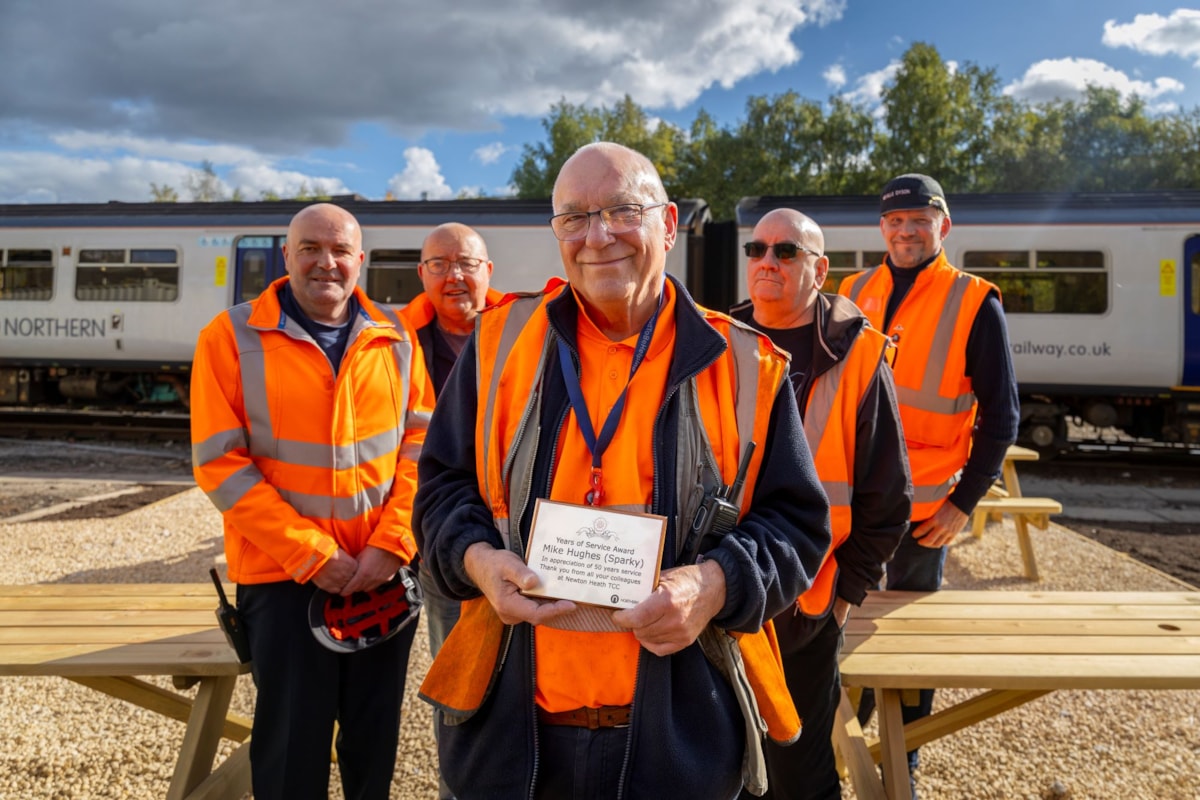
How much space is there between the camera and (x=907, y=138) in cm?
2531

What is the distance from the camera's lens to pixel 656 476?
1.47m

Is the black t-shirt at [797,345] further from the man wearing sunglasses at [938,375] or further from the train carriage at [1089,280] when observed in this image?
the train carriage at [1089,280]

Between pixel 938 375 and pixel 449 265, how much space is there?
2.02 meters

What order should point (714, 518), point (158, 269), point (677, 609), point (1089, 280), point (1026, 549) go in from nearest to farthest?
point (677, 609)
point (714, 518)
point (1026, 549)
point (1089, 280)
point (158, 269)

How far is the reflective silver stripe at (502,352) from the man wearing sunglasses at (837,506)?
0.95 meters

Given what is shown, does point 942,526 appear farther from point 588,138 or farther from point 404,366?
point 588,138

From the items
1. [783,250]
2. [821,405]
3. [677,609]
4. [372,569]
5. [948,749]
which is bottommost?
[948,749]

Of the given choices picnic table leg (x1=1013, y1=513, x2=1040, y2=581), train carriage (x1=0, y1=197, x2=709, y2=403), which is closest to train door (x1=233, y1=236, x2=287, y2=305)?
train carriage (x1=0, y1=197, x2=709, y2=403)

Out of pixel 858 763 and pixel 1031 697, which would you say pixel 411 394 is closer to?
pixel 858 763

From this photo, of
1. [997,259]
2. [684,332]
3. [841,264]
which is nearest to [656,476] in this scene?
[684,332]

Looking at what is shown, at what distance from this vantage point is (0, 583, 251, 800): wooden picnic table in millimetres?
2328

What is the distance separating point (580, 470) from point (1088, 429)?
15009 millimetres

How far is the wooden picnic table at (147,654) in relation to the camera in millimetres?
2328

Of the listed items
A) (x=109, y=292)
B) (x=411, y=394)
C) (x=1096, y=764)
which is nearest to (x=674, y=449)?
(x=411, y=394)
